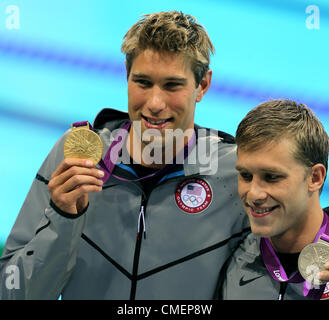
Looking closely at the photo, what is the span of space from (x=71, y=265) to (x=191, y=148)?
0.60 metres

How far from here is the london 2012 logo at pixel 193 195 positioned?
6.57 feet

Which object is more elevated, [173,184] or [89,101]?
[89,101]

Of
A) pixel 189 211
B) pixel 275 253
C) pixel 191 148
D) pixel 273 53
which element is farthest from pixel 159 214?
pixel 273 53

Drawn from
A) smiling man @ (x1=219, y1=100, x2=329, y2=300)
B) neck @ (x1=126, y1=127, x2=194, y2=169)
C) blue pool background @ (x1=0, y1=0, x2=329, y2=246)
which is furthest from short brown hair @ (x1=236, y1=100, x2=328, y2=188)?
blue pool background @ (x1=0, y1=0, x2=329, y2=246)

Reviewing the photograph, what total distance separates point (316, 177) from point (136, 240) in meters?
0.64

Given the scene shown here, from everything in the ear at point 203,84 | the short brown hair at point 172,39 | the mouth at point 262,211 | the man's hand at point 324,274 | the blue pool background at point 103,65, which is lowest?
the man's hand at point 324,274

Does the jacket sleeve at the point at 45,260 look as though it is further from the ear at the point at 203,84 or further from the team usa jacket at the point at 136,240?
the ear at the point at 203,84

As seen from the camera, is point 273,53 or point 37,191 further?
point 273,53

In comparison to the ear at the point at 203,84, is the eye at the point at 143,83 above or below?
below

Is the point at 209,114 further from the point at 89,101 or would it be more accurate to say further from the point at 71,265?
the point at 71,265

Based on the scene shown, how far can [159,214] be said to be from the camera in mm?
1999

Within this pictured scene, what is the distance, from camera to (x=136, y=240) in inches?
77.8

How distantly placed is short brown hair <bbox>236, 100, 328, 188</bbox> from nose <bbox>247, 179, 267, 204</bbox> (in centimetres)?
11

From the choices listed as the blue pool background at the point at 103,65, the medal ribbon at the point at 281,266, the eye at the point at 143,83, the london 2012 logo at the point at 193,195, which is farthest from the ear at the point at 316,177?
the blue pool background at the point at 103,65
